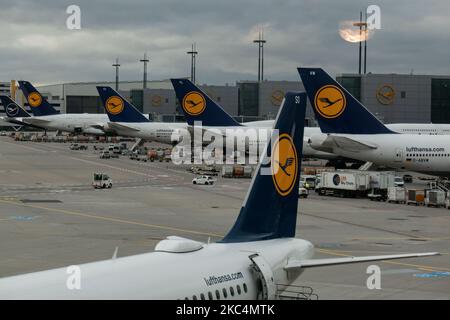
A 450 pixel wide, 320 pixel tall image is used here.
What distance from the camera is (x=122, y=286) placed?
14133 mm

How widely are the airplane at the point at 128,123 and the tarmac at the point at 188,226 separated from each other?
3814cm

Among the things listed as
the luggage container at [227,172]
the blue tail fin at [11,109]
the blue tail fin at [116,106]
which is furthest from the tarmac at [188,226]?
the blue tail fin at [11,109]

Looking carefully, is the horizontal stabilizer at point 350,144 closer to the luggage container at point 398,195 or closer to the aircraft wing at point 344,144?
→ the aircraft wing at point 344,144

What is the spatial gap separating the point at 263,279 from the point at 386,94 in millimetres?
126248

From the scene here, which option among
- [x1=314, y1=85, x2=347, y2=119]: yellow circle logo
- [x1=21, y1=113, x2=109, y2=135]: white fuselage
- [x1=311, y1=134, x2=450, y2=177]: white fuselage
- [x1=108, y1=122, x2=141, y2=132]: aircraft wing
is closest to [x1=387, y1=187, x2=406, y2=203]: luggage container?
[x1=311, y1=134, x2=450, y2=177]: white fuselage

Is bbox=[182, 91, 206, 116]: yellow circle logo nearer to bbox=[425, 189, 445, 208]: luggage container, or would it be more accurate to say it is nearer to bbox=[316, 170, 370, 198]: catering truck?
bbox=[316, 170, 370, 198]: catering truck

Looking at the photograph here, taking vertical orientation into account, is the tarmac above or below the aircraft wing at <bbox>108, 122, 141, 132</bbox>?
below

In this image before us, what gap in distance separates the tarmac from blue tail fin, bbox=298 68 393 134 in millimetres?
7453

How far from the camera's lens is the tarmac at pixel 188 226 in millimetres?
32406

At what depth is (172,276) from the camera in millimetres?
15422

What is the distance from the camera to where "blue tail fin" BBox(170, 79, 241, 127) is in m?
95.1
